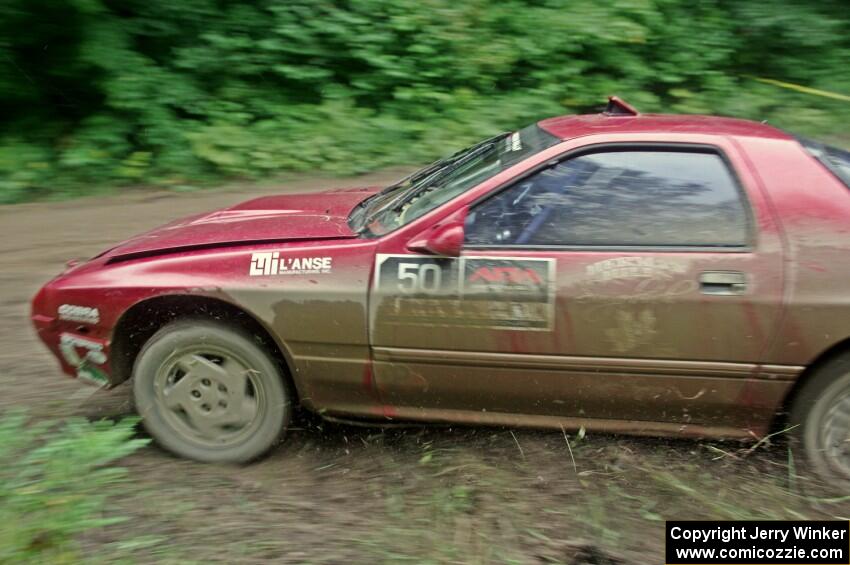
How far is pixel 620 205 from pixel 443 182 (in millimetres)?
859

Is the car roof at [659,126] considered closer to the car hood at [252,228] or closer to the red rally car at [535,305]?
the red rally car at [535,305]

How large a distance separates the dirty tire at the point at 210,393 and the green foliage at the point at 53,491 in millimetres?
475

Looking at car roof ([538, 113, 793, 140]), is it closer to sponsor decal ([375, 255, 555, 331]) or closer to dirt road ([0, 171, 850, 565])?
→ sponsor decal ([375, 255, 555, 331])

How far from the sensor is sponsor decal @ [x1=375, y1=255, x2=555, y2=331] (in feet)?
10.8

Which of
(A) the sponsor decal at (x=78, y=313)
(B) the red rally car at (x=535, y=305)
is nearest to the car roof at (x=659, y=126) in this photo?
(B) the red rally car at (x=535, y=305)

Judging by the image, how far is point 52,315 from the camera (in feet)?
12.1

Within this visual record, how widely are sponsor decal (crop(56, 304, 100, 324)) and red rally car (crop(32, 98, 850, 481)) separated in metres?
0.01

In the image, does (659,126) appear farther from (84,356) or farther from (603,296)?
(84,356)

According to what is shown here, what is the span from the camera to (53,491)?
9.09ft

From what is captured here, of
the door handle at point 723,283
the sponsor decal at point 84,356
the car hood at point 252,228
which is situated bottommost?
the sponsor decal at point 84,356

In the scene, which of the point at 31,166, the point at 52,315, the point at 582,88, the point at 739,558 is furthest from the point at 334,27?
the point at 739,558

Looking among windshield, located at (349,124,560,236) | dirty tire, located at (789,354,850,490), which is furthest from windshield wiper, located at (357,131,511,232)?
dirty tire, located at (789,354,850,490)

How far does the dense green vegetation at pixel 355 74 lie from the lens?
26.9 feet

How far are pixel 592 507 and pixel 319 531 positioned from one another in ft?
3.73
